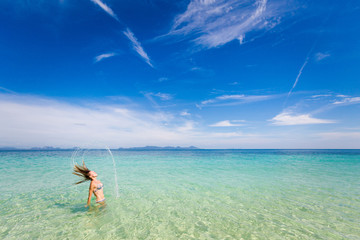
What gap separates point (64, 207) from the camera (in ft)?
27.2

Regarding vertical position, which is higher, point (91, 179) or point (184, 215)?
point (91, 179)

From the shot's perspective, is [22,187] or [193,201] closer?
[193,201]

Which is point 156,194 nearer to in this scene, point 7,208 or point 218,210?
point 218,210

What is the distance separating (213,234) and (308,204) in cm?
618

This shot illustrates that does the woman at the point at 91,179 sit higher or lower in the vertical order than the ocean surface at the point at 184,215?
higher

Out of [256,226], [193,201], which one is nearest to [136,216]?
[193,201]

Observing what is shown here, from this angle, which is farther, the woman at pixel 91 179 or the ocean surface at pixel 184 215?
the woman at pixel 91 179

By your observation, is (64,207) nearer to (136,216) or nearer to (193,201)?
(136,216)

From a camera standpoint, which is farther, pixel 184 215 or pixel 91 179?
pixel 91 179

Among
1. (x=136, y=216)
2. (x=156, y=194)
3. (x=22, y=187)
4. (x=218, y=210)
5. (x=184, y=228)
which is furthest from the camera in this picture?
(x=22, y=187)

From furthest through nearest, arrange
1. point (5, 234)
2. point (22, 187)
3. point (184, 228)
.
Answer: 1. point (22, 187)
2. point (184, 228)
3. point (5, 234)

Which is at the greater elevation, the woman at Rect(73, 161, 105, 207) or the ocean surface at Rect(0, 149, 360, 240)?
the woman at Rect(73, 161, 105, 207)

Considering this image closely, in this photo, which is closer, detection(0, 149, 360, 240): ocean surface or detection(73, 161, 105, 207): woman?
detection(0, 149, 360, 240): ocean surface

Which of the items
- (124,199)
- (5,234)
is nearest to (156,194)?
(124,199)
